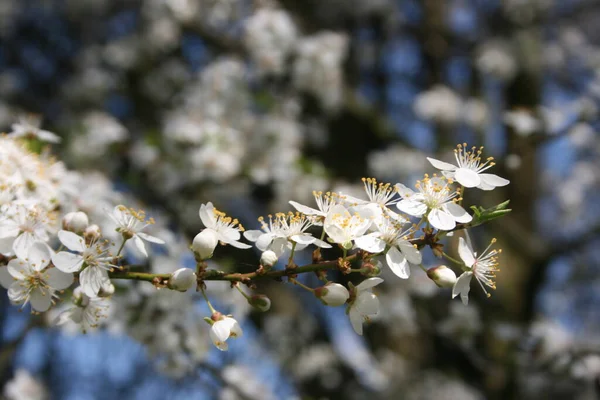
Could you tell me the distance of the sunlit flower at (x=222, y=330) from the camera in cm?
Result: 115

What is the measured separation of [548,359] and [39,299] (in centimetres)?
233

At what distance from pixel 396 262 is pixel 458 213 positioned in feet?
0.51

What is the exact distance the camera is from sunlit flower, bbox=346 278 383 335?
45.9 inches

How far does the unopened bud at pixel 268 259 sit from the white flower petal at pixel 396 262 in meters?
0.22

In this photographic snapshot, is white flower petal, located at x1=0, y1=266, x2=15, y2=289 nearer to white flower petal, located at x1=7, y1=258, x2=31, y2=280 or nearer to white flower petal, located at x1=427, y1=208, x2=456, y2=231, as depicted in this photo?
white flower petal, located at x1=7, y1=258, x2=31, y2=280

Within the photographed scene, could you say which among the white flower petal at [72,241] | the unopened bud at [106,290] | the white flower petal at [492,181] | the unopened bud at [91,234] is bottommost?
the white flower petal at [72,241]

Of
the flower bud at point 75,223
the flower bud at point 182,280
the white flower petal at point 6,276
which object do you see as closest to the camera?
the flower bud at point 182,280

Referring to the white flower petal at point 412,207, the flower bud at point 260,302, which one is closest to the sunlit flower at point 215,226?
the flower bud at point 260,302

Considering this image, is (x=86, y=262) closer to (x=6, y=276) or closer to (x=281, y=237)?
(x=6, y=276)

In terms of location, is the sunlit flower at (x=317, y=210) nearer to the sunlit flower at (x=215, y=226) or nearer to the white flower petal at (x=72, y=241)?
the sunlit flower at (x=215, y=226)

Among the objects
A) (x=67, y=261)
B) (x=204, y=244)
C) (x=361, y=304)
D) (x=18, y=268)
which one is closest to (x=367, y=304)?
(x=361, y=304)

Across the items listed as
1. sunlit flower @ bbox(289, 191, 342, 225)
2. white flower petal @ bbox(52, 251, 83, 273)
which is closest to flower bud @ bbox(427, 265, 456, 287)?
sunlit flower @ bbox(289, 191, 342, 225)

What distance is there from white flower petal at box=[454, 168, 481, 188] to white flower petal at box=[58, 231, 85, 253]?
0.77 meters

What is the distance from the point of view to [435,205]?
3.84ft
